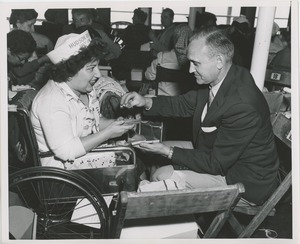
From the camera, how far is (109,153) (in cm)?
194

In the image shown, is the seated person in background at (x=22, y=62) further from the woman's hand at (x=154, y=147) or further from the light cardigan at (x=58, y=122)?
the woman's hand at (x=154, y=147)

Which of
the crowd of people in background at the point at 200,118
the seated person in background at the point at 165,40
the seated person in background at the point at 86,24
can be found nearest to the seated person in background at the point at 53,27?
the seated person in background at the point at 86,24

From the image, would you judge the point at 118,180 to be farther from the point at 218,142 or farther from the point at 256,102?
the point at 256,102

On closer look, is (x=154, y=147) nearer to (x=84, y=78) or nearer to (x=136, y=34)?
(x=84, y=78)

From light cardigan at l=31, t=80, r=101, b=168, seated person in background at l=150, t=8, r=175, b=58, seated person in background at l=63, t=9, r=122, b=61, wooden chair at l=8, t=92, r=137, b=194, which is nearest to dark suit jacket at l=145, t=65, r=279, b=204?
wooden chair at l=8, t=92, r=137, b=194

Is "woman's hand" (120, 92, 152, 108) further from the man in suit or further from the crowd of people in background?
the man in suit

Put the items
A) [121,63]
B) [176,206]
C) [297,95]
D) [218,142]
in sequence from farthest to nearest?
[121,63] → [218,142] → [297,95] → [176,206]

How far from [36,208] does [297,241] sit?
1.63m

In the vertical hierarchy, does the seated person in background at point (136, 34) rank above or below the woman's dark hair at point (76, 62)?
above

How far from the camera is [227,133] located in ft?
6.04

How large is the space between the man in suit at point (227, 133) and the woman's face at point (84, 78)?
1.79 ft

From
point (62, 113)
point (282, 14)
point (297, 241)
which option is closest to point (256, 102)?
point (282, 14)

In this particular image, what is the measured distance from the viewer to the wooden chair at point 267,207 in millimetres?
1676

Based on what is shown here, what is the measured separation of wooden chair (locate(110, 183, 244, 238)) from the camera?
1.25m
